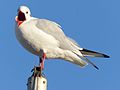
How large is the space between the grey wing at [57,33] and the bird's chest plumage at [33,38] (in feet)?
0.58

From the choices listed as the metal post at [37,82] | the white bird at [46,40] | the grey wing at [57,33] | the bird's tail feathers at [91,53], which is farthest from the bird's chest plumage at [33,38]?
the metal post at [37,82]

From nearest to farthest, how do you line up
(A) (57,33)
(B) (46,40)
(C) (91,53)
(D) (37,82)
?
(D) (37,82)
(C) (91,53)
(B) (46,40)
(A) (57,33)

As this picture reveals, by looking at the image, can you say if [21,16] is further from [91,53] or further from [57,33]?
[91,53]

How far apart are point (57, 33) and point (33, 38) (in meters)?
0.77

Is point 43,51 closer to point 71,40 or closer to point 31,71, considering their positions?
point 71,40

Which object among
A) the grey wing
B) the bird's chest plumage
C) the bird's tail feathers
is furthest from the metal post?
the grey wing

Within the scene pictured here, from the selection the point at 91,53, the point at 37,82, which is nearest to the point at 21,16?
the point at 91,53

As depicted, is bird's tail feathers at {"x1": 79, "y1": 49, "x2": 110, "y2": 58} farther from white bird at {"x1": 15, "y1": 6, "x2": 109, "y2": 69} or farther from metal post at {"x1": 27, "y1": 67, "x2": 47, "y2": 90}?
metal post at {"x1": 27, "y1": 67, "x2": 47, "y2": 90}

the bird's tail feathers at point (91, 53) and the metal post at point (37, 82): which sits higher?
the bird's tail feathers at point (91, 53)

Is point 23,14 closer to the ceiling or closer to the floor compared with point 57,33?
closer to the ceiling

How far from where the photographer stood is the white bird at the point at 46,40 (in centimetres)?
777

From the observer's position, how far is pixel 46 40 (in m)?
7.98

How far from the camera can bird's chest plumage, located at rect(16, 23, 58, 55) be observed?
25.4ft

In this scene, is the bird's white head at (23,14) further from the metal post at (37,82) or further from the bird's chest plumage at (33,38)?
the metal post at (37,82)
